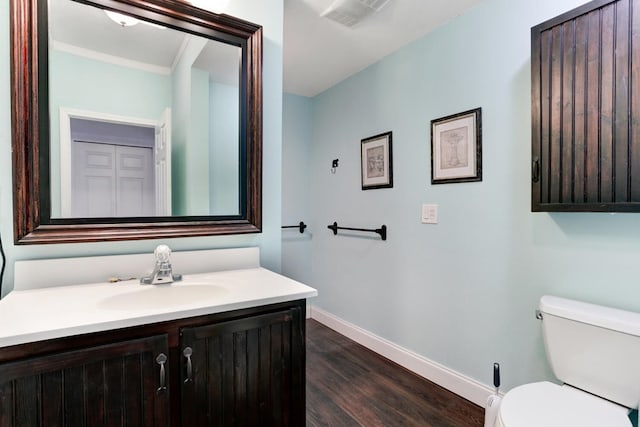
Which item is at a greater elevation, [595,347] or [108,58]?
[108,58]

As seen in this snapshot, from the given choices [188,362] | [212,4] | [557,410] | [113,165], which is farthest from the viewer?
[212,4]

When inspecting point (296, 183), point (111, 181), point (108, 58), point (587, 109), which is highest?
point (108, 58)

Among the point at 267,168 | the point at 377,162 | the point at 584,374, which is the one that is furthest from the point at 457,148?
the point at 584,374

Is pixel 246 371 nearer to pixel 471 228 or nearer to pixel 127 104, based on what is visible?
pixel 127 104

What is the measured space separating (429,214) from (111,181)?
1742 millimetres

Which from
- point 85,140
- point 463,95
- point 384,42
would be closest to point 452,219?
point 463,95

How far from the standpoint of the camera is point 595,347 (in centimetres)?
124

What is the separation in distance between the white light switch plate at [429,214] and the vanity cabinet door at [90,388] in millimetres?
1661

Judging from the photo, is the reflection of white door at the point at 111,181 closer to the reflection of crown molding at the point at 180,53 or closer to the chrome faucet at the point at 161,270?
the chrome faucet at the point at 161,270

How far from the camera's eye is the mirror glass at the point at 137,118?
4.03ft

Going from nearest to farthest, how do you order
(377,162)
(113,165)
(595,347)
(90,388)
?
1. (90,388)
2. (595,347)
3. (113,165)
4. (377,162)

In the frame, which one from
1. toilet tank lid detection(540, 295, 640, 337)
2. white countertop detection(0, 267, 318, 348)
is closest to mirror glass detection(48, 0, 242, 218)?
white countertop detection(0, 267, 318, 348)

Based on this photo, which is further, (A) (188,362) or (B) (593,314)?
(B) (593,314)

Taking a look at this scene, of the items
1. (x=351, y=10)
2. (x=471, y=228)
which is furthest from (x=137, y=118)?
(x=471, y=228)
